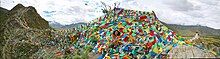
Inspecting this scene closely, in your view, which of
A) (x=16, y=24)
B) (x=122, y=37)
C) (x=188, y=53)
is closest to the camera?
(x=188, y=53)

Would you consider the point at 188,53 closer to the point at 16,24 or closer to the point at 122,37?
the point at 122,37

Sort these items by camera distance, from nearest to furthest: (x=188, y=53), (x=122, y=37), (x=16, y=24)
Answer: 1. (x=188, y=53)
2. (x=122, y=37)
3. (x=16, y=24)

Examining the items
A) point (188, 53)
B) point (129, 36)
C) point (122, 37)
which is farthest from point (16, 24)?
point (188, 53)

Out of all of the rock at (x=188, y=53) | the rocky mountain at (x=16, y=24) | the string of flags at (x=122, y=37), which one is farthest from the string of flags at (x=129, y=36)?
the rock at (x=188, y=53)

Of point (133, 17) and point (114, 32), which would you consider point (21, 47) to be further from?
point (133, 17)

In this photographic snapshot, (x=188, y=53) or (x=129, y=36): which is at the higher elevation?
(x=188, y=53)

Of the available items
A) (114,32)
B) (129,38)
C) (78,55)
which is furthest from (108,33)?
(78,55)

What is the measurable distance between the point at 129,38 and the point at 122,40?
0.49m

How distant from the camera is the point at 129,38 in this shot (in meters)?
18.4

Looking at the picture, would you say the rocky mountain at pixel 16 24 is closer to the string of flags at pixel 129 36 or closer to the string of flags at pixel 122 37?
the string of flags at pixel 122 37

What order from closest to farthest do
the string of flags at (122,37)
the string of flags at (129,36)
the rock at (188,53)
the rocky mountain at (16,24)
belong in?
the rock at (188,53)
the string of flags at (129,36)
the string of flags at (122,37)
the rocky mountain at (16,24)

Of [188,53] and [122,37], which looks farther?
[122,37]

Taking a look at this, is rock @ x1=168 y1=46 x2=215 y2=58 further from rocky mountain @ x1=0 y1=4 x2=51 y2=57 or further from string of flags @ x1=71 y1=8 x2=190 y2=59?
rocky mountain @ x1=0 y1=4 x2=51 y2=57

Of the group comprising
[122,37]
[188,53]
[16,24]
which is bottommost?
[16,24]
